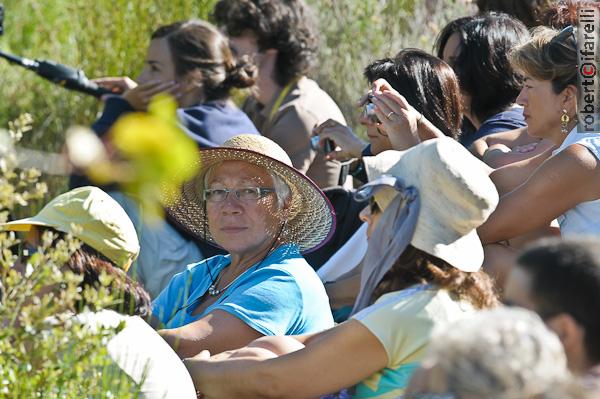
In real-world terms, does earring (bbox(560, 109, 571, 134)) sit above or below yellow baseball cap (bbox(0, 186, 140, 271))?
above

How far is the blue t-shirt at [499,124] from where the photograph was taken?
14.7ft

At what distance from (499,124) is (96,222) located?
1832mm

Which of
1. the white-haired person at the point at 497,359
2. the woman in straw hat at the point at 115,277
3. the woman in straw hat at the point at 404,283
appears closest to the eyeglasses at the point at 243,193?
the woman in straw hat at the point at 115,277

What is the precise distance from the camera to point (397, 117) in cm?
407

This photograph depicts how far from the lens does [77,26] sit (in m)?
8.51

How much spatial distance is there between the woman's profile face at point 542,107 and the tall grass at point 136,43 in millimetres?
3020

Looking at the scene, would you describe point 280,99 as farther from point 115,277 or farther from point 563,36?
point 115,277

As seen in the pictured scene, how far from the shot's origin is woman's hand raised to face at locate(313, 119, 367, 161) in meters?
4.70

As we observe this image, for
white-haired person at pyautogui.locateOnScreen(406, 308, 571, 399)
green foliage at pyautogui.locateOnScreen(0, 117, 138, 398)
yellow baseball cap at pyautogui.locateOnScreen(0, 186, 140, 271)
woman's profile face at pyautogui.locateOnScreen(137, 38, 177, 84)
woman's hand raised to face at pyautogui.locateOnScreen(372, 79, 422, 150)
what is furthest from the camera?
woman's profile face at pyautogui.locateOnScreen(137, 38, 177, 84)

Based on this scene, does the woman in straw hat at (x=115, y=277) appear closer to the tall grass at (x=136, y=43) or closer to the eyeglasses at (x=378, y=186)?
the eyeglasses at (x=378, y=186)

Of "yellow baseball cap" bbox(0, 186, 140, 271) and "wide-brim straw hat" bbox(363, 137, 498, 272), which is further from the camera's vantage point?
"yellow baseball cap" bbox(0, 186, 140, 271)

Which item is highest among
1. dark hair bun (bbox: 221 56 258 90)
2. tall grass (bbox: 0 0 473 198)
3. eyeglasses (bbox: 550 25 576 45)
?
eyeglasses (bbox: 550 25 576 45)

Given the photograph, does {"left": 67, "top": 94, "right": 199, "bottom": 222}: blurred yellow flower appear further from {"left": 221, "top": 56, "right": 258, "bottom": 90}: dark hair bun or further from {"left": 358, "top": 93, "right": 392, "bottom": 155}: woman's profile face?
{"left": 221, "top": 56, "right": 258, "bottom": 90}: dark hair bun

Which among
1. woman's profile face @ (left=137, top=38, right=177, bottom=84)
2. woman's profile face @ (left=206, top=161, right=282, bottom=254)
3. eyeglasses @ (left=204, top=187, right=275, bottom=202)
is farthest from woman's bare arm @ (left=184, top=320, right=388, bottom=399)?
woman's profile face @ (left=137, top=38, right=177, bottom=84)
